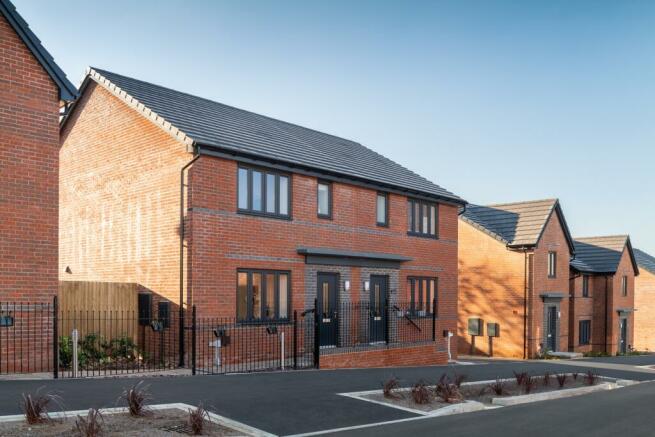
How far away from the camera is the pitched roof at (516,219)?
1204 inches

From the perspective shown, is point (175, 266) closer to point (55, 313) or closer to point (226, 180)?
point (226, 180)

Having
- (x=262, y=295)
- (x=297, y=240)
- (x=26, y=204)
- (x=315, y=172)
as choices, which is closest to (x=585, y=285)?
(x=315, y=172)

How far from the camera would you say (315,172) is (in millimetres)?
20109

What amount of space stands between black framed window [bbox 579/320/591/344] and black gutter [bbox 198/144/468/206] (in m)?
15.8

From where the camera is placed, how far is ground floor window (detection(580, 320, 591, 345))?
37188mm

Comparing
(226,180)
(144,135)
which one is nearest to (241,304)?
(226,180)

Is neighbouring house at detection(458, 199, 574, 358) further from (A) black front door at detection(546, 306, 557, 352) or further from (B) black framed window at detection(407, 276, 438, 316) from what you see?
(B) black framed window at detection(407, 276, 438, 316)

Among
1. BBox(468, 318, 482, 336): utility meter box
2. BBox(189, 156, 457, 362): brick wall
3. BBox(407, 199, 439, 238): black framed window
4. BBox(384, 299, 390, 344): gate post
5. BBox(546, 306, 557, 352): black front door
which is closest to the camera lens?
BBox(189, 156, 457, 362): brick wall

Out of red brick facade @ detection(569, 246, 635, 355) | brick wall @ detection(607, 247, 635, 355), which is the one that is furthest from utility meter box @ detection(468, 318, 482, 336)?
brick wall @ detection(607, 247, 635, 355)

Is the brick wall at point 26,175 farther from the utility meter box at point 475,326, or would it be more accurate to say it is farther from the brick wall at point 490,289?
the brick wall at point 490,289

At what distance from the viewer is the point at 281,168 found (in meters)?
19.0

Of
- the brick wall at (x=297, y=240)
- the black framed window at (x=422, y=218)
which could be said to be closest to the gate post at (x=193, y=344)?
the brick wall at (x=297, y=240)

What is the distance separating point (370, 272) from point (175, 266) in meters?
7.46

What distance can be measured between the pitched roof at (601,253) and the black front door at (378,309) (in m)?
18.0
